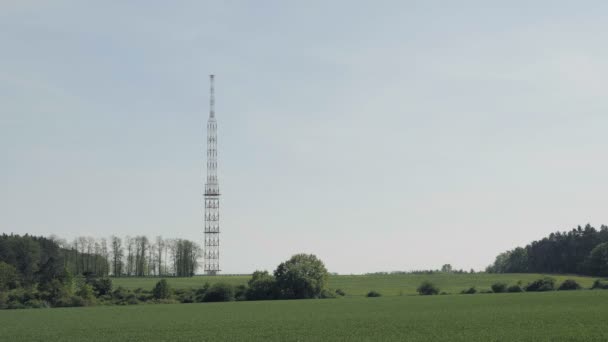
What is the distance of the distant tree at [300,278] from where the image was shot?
12962cm

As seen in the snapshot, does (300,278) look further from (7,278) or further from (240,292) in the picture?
(7,278)

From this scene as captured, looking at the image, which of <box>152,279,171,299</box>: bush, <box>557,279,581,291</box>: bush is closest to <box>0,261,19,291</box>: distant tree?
<box>152,279,171,299</box>: bush

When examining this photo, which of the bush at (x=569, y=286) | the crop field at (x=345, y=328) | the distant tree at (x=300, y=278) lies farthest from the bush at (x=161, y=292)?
the bush at (x=569, y=286)

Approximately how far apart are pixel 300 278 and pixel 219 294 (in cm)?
1614

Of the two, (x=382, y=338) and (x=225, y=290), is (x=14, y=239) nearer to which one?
(x=225, y=290)

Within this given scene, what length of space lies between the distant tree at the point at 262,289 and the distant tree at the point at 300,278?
1.22m

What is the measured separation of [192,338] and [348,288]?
350ft

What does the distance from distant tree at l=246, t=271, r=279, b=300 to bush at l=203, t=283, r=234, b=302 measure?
3942 millimetres

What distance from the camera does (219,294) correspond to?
418ft

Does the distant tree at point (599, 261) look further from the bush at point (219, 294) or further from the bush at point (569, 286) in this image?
the bush at point (219, 294)

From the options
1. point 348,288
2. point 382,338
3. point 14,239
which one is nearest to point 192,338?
point 382,338

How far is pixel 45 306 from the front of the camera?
118m

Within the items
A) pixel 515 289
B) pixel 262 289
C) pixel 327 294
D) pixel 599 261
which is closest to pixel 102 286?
pixel 262 289

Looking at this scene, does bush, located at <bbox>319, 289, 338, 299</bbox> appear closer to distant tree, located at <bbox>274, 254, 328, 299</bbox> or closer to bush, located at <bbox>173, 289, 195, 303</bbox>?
distant tree, located at <bbox>274, 254, 328, 299</bbox>
